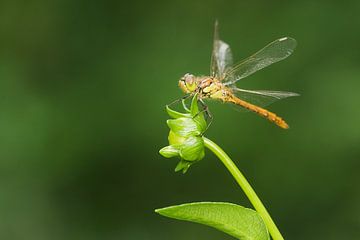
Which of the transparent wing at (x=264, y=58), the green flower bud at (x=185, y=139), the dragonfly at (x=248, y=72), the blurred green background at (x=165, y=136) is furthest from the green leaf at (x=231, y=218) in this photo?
the blurred green background at (x=165, y=136)

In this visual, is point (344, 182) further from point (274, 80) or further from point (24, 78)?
point (24, 78)

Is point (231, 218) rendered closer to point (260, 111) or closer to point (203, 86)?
point (203, 86)

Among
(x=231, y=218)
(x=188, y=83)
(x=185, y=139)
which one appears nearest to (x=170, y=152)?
(x=185, y=139)

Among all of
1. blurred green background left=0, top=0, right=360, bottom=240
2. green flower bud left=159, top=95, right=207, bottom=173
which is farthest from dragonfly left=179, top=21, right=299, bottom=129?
blurred green background left=0, top=0, right=360, bottom=240

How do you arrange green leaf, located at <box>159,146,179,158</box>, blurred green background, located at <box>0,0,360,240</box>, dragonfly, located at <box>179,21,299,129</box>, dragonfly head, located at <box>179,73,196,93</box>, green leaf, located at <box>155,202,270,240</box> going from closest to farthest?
green leaf, located at <box>155,202,270,240</box>, green leaf, located at <box>159,146,179,158</box>, dragonfly head, located at <box>179,73,196,93</box>, dragonfly, located at <box>179,21,299,129</box>, blurred green background, located at <box>0,0,360,240</box>

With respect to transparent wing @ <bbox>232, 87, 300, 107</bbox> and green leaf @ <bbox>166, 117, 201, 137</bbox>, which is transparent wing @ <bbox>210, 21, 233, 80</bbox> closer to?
transparent wing @ <bbox>232, 87, 300, 107</bbox>

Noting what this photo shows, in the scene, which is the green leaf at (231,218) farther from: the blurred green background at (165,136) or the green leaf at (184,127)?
the blurred green background at (165,136)

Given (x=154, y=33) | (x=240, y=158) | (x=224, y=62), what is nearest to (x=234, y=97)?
(x=224, y=62)
